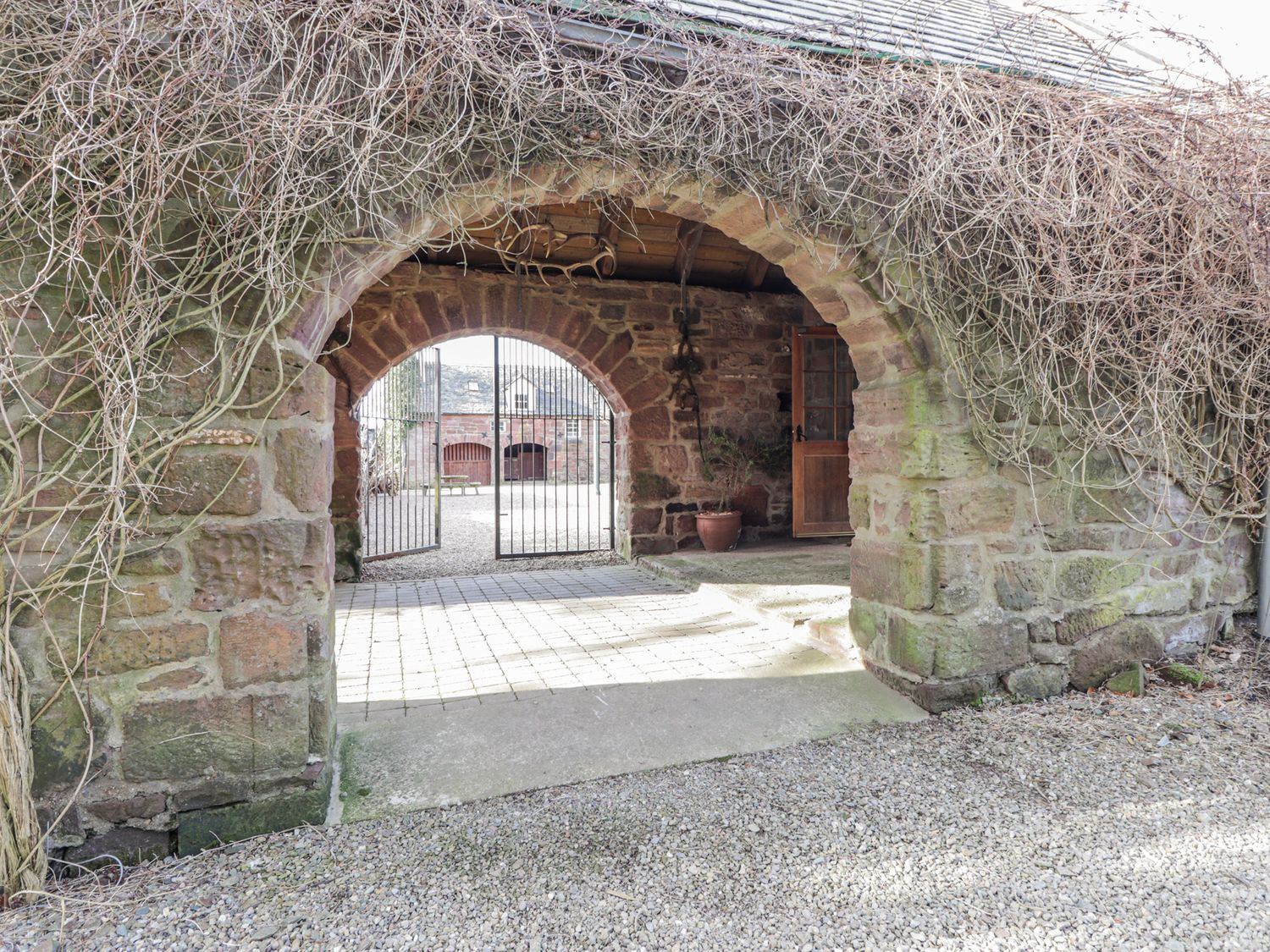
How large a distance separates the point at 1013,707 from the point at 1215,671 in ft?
3.86

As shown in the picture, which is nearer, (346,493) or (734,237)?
(734,237)

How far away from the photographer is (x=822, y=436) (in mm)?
6176

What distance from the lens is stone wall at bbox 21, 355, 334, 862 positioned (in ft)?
5.45

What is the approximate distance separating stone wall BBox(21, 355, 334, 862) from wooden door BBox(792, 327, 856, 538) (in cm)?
482

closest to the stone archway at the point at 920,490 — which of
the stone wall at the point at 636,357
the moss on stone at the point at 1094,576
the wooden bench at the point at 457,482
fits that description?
the moss on stone at the point at 1094,576

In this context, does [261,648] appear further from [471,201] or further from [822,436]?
[822,436]

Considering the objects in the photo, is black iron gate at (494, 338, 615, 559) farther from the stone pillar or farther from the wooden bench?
the wooden bench

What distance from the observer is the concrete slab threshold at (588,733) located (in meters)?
2.04

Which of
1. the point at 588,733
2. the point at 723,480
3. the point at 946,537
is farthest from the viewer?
the point at 723,480

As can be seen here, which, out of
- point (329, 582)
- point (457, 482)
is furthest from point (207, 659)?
point (457, 482)

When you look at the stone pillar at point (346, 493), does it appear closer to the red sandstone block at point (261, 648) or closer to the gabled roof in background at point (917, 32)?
the red sandstone block at point (261, 648)

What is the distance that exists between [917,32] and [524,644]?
325 centimetres

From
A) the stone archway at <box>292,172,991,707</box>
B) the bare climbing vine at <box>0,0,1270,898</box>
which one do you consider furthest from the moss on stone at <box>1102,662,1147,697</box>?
the bare climbing vine at <box>0,0,1270,898</box>

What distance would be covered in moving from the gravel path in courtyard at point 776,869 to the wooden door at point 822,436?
3895 millimetres
